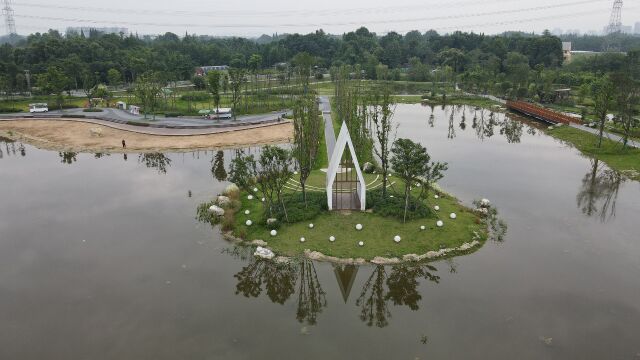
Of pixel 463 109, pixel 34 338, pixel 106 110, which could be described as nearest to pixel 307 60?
pixel 463 109

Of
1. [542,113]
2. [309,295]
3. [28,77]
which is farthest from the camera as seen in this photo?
[28,77]

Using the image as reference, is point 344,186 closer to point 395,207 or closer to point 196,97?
point 395,207

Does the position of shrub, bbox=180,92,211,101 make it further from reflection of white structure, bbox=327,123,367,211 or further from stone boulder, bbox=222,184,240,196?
reflection of white structure, bbox=327,123,367,211

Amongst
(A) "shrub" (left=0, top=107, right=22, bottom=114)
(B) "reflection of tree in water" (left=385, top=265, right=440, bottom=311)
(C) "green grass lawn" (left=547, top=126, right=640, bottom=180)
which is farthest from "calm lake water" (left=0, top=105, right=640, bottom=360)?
(A) "shrub" (left=0, top=107, right=22, bottom=114)

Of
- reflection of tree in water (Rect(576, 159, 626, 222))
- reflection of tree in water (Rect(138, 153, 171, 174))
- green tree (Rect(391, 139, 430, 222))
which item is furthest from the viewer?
reflection of tree in water (Rect(138, 153, 171, 174))

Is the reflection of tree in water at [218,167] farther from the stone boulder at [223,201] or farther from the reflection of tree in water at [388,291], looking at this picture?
the reflection of tree in water at [388,291]

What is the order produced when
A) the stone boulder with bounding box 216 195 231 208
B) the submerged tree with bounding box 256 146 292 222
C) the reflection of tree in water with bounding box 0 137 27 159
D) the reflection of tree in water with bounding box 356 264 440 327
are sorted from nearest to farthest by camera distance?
the reflection of tree in water with bounding box 356 264 440 327
the submerged tree with bounding box 256 146 292 222
the stone boulder with bounding box 216 195 231 208
the reflection of tree in water with bounding box 0 137 27 159

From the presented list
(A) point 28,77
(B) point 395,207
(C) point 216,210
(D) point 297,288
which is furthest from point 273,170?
(A) point 28,77
